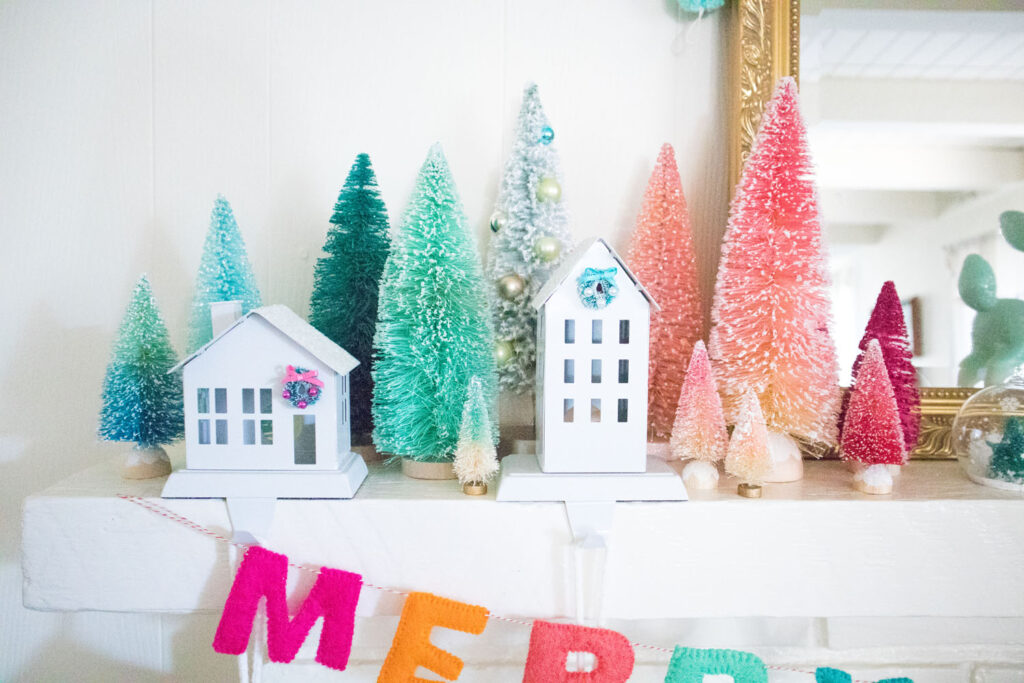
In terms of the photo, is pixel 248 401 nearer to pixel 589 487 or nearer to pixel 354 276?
pixel 354 276

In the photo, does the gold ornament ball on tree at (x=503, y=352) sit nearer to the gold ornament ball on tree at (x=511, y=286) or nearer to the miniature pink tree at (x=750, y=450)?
the gold ornament ball on tree at (x=511, y=286)

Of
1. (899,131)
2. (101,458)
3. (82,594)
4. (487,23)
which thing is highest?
(487,23)

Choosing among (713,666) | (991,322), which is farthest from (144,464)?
(991,322)

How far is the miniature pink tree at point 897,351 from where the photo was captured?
853 mm

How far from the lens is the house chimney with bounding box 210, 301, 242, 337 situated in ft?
2.64

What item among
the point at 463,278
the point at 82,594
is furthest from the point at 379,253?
the point at 82,594

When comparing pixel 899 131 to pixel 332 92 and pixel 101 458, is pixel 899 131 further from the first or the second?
pixel 101 458

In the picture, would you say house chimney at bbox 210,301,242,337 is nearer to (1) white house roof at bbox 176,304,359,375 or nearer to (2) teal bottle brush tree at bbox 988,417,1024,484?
(1) white house roof at bbox 176,304,359,375

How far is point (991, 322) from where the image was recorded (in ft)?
3.08

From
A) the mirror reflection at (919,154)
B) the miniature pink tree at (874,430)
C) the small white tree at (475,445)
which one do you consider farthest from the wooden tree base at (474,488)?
the mirror reflection at (919,154)

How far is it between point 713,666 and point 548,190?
0.66 meters

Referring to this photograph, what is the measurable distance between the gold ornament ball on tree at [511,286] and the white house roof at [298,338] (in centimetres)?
24

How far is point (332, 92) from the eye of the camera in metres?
0.99

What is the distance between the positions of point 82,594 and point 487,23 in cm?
99
